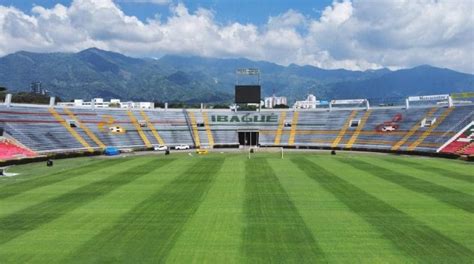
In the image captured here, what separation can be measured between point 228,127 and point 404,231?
251ft

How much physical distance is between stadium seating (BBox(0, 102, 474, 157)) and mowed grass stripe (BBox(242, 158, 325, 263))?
4684 centimetres

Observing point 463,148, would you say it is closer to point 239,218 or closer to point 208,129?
point 208,129

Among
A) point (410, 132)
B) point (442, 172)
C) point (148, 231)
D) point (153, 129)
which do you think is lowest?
point (148, 231)

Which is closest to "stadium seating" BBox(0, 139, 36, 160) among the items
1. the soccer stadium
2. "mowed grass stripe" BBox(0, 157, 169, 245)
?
the soccer stadium

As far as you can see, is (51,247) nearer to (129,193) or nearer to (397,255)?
(129,193)

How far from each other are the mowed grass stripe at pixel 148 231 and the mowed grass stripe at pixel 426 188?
17223 mm

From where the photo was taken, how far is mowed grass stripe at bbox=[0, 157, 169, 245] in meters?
22.9


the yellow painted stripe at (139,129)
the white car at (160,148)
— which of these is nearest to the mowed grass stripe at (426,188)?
the white car at (160,148)

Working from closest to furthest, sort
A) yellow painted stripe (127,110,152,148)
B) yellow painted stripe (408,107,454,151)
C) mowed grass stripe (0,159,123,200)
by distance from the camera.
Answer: mowed grass stripe (0,159,123,200), yellow painted stripe (408,107,454,151), yellow painted stripe (127,110,152,148)

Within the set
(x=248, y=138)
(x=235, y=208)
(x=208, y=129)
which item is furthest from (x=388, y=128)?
(x=235, y=208)

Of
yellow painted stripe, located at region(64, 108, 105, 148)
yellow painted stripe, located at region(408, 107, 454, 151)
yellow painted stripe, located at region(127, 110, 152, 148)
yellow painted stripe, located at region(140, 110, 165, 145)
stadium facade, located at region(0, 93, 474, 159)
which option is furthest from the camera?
yellow painted stripe, located at region(140, 110, 165, 145)

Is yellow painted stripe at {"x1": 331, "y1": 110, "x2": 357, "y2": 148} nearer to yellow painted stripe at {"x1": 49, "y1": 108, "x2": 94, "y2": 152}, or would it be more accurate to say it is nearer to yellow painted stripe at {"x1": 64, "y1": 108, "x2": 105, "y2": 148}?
yellow painted stripe at {"x1": 64, "y1": 108, "x2": 105, "y2": 148}

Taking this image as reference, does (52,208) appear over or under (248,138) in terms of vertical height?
under

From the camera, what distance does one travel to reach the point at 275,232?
70.5ft
